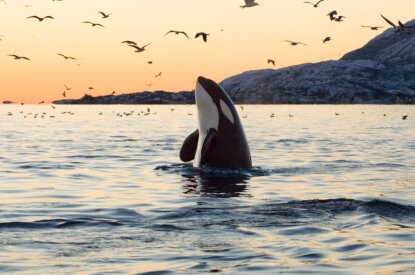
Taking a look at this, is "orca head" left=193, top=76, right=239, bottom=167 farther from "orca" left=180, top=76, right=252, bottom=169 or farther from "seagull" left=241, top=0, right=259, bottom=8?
"seagull" left=241, top=0, right=259, bottom=8

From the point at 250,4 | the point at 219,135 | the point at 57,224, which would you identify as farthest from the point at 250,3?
the point at 57,224

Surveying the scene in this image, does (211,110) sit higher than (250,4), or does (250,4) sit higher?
(250,4)

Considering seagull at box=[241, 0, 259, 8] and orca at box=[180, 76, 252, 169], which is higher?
seagull at box=[241, 0, 259, 8]

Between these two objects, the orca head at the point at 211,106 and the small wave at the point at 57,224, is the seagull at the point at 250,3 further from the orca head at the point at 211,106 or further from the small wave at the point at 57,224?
the small wave at the point at 57,224

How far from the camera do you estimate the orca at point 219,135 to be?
21.8m

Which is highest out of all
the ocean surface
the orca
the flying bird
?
the flying bird

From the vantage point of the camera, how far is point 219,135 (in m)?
21.9

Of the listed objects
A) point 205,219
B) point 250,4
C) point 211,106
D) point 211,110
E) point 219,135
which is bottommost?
point 205,219

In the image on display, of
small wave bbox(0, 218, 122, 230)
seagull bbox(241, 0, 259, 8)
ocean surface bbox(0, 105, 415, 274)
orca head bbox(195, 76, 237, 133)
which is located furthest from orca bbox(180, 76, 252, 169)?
small wave bbox(0, 218, 122, 230)

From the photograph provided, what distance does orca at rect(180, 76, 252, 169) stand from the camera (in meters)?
21.8

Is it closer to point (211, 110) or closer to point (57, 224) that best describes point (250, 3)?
point (211, 110)

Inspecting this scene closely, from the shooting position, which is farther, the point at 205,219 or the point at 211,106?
the point at 211,106

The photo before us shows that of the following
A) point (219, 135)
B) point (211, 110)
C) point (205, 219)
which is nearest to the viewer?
point (205, 219)

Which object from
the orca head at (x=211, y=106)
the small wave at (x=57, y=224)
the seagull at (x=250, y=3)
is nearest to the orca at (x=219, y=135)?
the orca head at (x=211, y=106)
